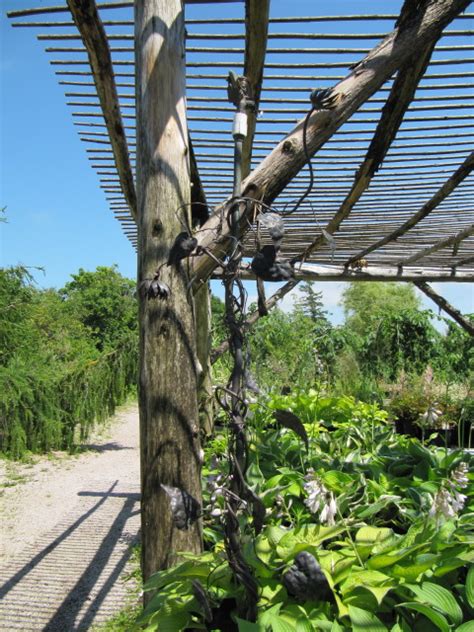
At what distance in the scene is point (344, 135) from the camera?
256cm

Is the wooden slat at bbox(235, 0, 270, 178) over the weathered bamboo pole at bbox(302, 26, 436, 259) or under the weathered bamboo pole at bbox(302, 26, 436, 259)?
over

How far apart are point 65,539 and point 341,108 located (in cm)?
310

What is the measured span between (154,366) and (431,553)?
88cm

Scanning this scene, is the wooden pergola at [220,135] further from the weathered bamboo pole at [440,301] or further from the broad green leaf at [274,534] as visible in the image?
the weathered bamboo pole at [440,301]

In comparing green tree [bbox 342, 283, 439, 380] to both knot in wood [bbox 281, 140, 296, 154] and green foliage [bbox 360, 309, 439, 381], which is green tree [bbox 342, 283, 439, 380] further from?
knot in wood [bbox 281, 140, 296, 154]

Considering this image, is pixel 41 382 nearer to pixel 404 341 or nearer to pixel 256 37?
pixel 256 37

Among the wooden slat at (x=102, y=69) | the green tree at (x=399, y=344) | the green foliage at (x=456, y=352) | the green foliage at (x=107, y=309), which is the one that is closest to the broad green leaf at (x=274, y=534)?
the wooden slat at (x=102, y=69)

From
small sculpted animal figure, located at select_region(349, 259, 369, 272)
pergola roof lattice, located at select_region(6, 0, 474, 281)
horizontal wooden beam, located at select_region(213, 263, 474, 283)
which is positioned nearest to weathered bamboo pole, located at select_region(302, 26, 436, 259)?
pergola roof lattice, located at select_region(6, 0, 474, 281)

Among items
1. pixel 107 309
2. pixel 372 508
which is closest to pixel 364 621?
pixel 372 508

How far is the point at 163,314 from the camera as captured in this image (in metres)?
1.47

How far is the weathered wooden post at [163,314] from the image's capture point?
1.46 meters

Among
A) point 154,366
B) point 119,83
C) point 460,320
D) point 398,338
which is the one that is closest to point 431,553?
point 154,366

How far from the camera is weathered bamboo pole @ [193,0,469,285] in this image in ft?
4.66

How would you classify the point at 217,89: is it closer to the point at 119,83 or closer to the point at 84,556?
the point at 119,83
